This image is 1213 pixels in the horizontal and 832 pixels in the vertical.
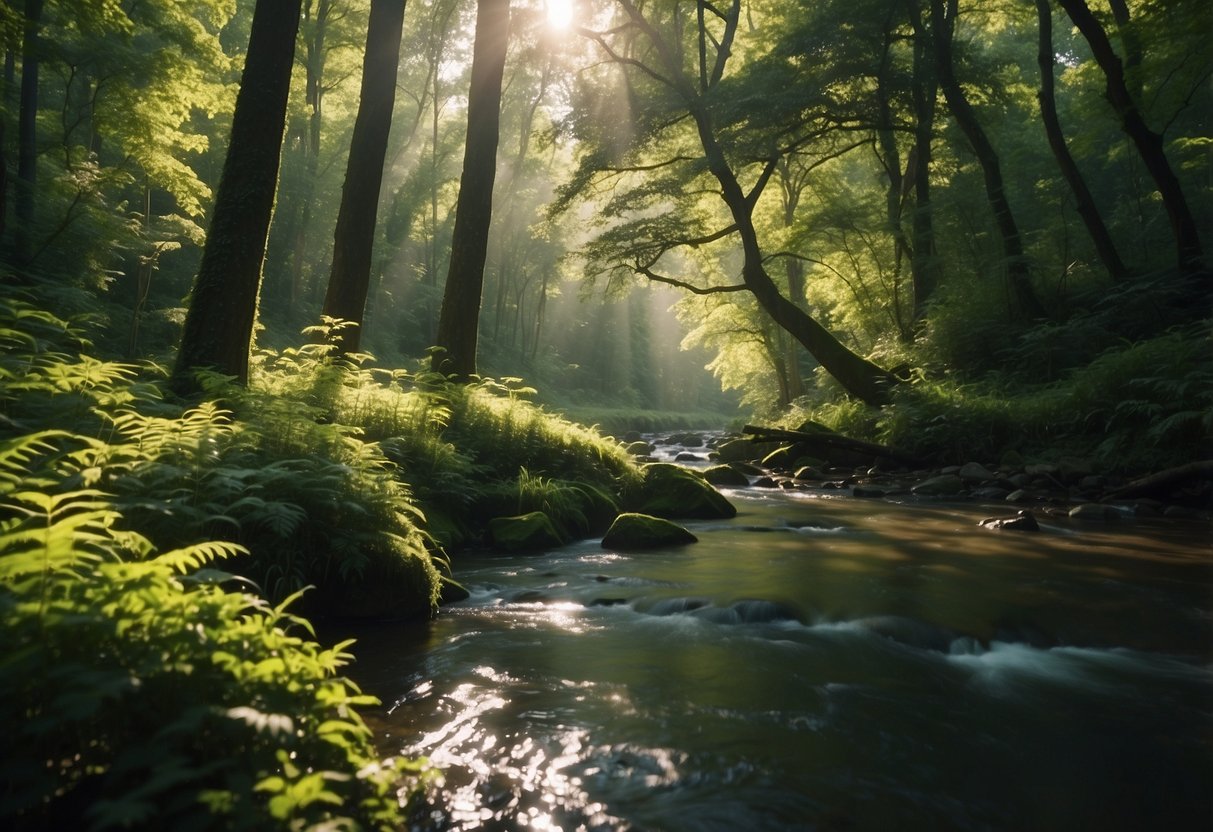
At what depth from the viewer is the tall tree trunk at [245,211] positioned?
6938mm

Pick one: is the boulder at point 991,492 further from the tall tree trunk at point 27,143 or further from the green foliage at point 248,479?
the tall tree trunk at point 27,143

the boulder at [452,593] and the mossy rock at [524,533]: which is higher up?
the mossy rock at [524,533]

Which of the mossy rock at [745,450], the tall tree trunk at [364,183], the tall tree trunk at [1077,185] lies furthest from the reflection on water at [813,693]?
the mossy rock at [745,450]

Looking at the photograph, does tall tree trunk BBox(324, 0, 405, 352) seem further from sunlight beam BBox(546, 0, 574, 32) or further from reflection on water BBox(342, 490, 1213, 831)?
sunlight beam BBox(546, 0, 574, 32)

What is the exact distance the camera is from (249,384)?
7207mm

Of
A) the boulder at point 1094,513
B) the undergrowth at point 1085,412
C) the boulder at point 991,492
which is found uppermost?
the undergrowth at point 1085,412

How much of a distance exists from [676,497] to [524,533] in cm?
342

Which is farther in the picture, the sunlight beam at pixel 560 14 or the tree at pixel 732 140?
the tree at pixel 732 140

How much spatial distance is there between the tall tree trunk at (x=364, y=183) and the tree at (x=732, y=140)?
27.9 feet

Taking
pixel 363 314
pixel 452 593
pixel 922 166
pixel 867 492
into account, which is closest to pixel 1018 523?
pixel 867 492

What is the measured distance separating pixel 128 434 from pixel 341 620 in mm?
1763

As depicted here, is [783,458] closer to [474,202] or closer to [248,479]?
[474,202]

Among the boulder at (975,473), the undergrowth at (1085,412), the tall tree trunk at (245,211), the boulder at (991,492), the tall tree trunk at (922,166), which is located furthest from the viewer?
the tall tree trunk at (922,166)

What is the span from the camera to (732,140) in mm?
17000
